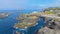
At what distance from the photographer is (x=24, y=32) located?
12.3 ft

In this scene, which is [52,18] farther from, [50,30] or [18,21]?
[18,21]

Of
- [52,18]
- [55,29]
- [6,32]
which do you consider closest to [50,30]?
[55,29]

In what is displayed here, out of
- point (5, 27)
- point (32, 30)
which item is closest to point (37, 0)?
point (32, 30)

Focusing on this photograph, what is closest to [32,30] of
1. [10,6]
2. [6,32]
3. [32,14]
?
[32,14]

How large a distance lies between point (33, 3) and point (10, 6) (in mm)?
813

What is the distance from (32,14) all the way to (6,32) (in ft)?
3.47

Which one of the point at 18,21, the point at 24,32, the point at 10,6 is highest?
the point at 10,6

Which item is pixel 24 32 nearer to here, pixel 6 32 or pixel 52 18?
pixel 6 32

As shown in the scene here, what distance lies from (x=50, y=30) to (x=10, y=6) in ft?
5.25

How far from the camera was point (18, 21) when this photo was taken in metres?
3.80

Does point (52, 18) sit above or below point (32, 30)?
above

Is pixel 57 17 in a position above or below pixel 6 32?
above

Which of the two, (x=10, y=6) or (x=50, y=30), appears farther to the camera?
(x=10, y=6)

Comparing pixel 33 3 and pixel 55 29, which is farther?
pixel 33 3
